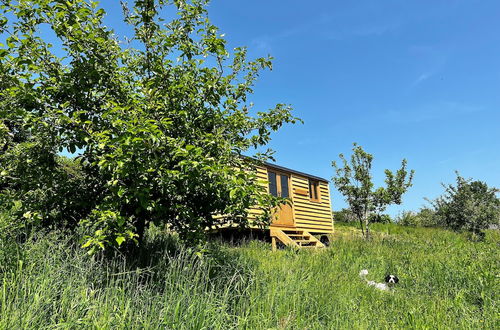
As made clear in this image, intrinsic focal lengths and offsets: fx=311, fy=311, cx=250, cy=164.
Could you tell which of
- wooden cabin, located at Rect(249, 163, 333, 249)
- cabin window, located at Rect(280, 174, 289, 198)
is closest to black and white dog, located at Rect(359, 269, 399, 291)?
wooden cabin, located at Rect(249, 163, 333, 249)

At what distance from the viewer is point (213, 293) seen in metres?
3.48

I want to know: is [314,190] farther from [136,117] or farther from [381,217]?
[136,117]

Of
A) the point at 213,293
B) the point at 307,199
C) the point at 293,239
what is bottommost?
the point at 213,293

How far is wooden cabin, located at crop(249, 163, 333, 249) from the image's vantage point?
502 inches

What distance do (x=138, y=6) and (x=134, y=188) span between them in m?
2.41

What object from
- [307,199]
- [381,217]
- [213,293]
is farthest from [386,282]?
[307,199]

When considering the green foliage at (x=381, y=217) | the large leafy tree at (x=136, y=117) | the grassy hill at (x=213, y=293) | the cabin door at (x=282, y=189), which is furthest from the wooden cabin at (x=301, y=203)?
the large leafy tree at (x=136, y=117)

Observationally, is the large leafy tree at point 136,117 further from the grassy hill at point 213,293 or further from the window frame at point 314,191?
the window frame at point 314,191

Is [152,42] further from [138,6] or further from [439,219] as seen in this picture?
[439,219]

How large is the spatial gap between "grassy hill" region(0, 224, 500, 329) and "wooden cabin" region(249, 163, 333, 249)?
19.4 ft

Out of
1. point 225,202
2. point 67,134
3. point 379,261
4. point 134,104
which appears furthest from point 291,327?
point 379,261

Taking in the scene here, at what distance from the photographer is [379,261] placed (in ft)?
24.8

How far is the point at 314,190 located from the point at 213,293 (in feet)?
44.9

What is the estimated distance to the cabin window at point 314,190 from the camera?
53.2ft
